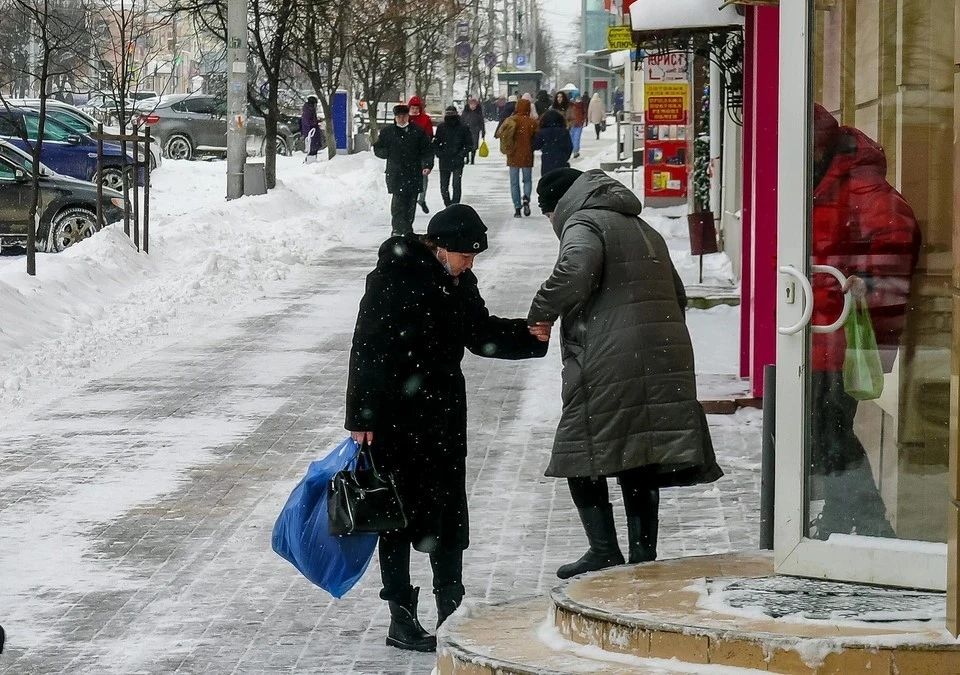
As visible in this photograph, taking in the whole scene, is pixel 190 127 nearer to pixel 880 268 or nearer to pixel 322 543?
pixel 322 543

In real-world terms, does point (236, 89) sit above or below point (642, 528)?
above

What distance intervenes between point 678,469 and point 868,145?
1519 mm

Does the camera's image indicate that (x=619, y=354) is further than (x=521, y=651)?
Yes

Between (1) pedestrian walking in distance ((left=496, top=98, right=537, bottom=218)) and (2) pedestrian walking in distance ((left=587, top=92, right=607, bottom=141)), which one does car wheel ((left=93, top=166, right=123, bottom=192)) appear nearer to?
(1) pedestrian walking in distance ((left=496, top=98, right=537, bottom=218))

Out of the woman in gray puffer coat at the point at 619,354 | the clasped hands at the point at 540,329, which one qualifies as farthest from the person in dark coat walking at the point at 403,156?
the clasped hands at the point at 540,329

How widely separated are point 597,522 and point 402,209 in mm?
14249

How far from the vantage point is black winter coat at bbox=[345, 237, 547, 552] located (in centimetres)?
564

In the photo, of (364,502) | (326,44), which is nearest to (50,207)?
→ (364,502)

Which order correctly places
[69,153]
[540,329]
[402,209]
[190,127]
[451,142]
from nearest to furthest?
1. [540,329]
2. [402,209]
3. [451,142]
4. [69,153]
5. [190,127]

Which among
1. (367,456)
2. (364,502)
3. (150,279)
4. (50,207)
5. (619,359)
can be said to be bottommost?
(364,502)

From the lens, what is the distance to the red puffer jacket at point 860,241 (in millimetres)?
4965

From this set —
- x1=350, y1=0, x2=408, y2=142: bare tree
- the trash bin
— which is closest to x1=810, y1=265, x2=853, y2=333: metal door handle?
the trash bin

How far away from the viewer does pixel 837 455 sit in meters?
5.11

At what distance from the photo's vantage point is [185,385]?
11.1m
